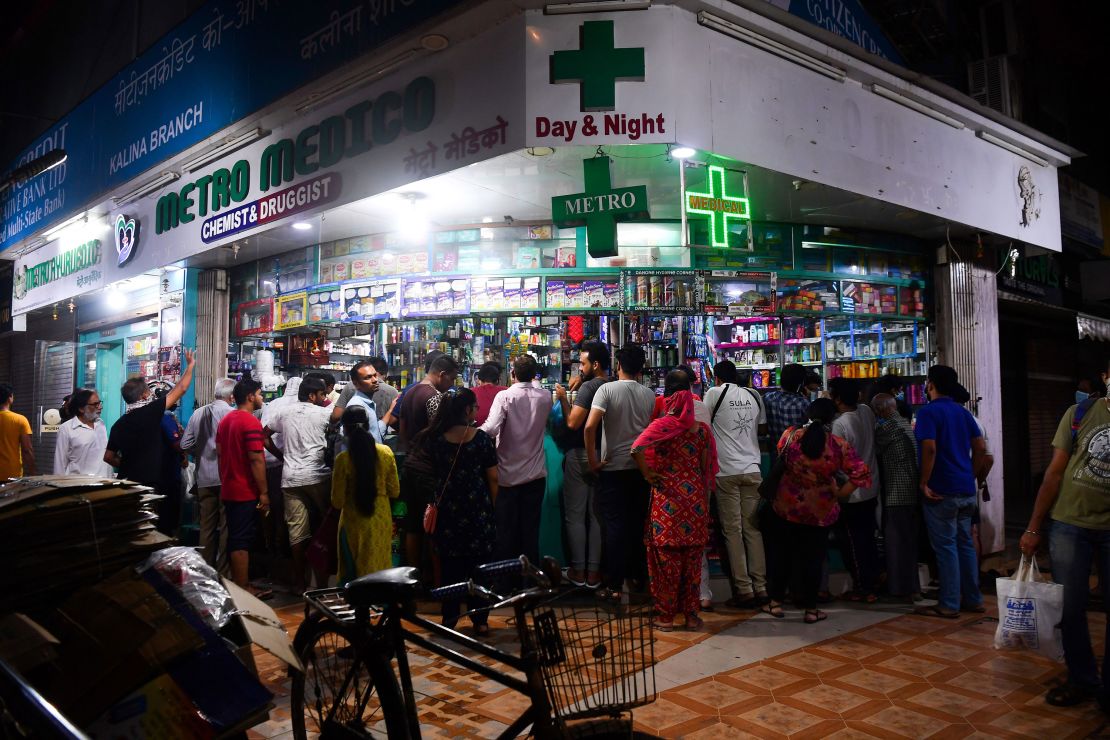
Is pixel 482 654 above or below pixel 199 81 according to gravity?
below

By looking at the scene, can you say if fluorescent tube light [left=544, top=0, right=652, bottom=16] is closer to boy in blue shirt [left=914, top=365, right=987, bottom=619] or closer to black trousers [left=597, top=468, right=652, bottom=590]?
black trousers [left=597, top=468, right=652, bottom=590]

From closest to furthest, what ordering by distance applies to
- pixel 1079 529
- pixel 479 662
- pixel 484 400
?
pixel 479 662 < pixel 1079 529 < pixel 484 400

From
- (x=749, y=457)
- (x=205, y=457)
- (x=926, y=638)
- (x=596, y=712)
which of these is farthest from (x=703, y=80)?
(x=205, y=457)

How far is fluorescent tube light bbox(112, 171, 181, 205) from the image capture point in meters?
8.12

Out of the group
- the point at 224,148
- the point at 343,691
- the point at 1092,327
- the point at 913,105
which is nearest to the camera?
the point at 343,691

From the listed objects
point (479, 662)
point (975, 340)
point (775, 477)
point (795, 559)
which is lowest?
point (795, 559)

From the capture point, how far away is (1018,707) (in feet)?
11.7

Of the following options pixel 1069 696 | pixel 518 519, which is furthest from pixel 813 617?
pixel 518 519

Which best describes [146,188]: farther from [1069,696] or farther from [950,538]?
[1069,696]

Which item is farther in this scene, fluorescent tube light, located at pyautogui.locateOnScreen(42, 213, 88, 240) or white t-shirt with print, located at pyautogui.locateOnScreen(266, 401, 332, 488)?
fluorescent tube light, located at pyautogui.locateOnScreen(42, 213, 88, 240)

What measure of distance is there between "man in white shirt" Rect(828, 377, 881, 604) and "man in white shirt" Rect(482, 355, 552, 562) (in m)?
2.40

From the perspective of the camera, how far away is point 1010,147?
24.7 ft

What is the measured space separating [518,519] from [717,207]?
2961 mm

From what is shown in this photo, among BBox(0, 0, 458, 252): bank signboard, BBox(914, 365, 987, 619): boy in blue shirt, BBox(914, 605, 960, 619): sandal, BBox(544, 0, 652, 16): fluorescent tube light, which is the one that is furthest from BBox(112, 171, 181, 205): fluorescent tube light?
BBox(914, 605, 960, 619): sandal
